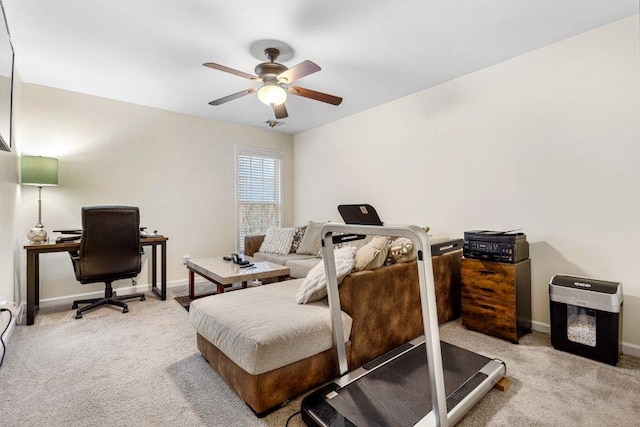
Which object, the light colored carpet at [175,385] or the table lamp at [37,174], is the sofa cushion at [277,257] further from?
the table lamp at [37,174]

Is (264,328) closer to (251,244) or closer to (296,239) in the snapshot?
(296,239)

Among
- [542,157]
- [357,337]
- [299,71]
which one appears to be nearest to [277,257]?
[357,337]

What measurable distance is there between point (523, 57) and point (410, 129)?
51.7 inches

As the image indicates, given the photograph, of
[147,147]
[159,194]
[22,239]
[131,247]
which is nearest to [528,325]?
[131,247]

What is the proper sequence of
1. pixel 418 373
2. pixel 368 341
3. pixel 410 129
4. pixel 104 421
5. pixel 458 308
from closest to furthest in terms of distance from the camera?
1. pixel 104 421
2. pixel 418 373
3. pixel 368 341
4. pixel 458 308
5. pixel 410 129

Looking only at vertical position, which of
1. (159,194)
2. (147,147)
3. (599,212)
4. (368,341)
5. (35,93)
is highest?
(35,93)

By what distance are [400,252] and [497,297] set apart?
1.00 m

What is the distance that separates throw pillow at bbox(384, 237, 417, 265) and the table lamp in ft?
11.8

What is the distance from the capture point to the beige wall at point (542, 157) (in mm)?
2381

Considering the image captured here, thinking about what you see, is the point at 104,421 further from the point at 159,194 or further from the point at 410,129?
the point at 410,129

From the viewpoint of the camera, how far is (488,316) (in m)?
2.70

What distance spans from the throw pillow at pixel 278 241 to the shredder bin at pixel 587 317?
3.11 metres

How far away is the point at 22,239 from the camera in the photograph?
3479mm

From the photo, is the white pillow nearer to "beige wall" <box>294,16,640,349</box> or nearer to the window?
"beige wall" <box>294,16,640,349</box>
